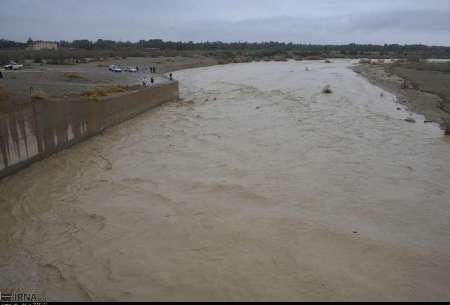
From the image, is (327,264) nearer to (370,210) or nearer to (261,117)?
(370,210)

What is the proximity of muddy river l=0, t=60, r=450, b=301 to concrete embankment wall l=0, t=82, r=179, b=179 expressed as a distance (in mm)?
442

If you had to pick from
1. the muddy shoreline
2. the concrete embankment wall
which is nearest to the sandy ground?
the concrete embankment wall

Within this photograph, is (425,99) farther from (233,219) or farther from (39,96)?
(39,96)

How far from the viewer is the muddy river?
6.94 meters

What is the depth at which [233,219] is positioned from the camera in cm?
935

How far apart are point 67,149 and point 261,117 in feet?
38.7

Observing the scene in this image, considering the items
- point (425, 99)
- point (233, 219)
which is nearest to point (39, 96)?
point (233, 219)

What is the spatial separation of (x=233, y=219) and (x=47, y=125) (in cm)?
804

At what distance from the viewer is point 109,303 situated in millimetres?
6363

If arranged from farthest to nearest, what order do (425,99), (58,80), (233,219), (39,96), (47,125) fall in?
(58,80), (425,99), (39,96), (47,125), (233,219)

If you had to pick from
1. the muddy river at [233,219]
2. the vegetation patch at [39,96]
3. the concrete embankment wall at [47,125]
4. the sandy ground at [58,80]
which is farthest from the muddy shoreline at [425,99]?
the sandy ground at [58,80]

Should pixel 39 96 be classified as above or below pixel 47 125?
above

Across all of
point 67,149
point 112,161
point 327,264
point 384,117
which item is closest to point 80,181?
point 112,161

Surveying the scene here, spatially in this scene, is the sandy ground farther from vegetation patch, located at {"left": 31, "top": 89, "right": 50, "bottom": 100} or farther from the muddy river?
the muddy river
